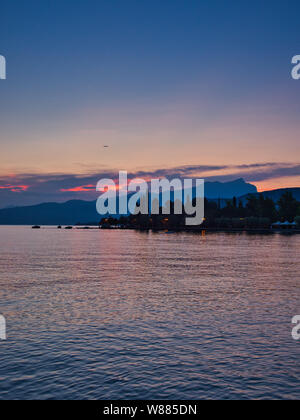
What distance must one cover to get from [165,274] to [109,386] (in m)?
36.1

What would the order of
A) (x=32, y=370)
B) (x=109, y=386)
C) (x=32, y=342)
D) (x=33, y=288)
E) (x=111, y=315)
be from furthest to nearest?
(x=33, y=288)
(x=111, y=315)
(x=32, y=342)
(x=32, y=370)
(x=109, y=386)

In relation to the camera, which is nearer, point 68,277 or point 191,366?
point 191,366

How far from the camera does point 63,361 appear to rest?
18.2m

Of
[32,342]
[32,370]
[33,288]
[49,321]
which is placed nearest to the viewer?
[32,370]

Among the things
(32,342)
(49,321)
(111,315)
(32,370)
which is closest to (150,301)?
(111,315)

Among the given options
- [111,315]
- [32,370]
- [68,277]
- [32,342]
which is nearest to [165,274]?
[68,277]

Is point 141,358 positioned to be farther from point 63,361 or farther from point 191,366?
point 63,361

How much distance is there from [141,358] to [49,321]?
906cm

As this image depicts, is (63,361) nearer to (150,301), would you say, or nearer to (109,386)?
(109,386)
